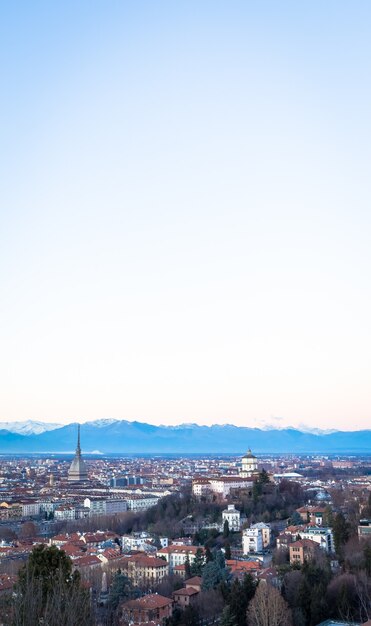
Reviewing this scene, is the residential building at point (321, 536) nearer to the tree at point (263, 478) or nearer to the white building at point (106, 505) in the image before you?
the tree at point (263, 478)

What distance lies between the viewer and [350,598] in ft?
54.3

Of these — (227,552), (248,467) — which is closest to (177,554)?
(227,552)

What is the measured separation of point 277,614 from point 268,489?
1970 centimetres

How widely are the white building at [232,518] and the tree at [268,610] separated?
13.8 meters

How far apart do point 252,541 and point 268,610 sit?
11101 mm

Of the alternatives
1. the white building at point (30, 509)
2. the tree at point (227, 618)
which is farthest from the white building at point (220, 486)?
the tree at point (227, 618)

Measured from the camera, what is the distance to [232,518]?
1193 inches

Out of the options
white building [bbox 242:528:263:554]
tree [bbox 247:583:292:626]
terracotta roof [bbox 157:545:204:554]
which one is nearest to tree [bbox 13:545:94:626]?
tree [bbox 247:583:292:626]

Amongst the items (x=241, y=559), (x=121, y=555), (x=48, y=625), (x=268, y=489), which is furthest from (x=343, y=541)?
(x=48, y=625)

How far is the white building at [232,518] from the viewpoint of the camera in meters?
29.5

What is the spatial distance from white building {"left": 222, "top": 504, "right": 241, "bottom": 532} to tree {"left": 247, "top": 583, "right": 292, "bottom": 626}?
13781 millimetres

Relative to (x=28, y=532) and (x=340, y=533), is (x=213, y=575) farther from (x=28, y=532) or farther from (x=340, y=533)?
(x=28, y=532)

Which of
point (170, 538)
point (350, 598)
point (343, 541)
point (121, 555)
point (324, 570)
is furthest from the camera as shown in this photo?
point (170, 538)

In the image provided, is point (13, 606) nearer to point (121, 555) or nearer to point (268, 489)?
point (121, 555)
